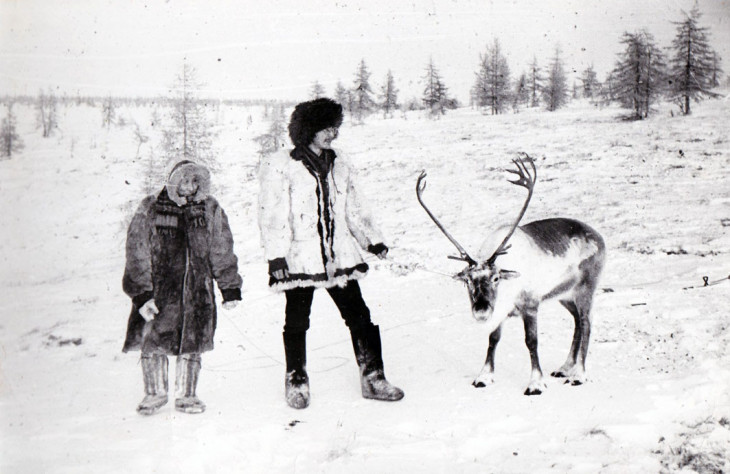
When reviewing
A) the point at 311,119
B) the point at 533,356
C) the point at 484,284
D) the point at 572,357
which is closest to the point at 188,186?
the point at 311,119

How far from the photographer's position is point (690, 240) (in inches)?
159

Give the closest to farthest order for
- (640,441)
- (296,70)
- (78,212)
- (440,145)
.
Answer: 1. (640,441)
2. (78,212)
3. (296,70)
4. (440,145)

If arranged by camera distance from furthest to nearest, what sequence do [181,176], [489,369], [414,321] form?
[414,321] < [489,369] < [181,176]

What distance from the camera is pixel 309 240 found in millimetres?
3029

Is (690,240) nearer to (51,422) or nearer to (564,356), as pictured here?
(564,356)

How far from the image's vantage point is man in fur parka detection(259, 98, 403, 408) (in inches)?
117

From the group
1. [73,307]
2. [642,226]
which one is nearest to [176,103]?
[73,307]

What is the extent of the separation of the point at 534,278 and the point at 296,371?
142 cm

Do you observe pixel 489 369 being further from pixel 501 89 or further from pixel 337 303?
pixel 501 89

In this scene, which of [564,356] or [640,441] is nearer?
[640,441]

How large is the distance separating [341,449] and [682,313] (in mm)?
2398

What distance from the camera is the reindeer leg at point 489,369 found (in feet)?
10.3

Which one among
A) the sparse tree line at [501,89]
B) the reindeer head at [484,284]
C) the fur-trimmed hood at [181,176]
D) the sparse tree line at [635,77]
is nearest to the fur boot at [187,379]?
the fur-trimmed hood at [181,176]

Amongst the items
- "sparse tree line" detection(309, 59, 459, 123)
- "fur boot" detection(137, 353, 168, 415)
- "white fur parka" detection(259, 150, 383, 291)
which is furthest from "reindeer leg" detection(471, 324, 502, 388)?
"sparse tree line" detection(309, 59, 459, 123)
